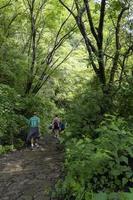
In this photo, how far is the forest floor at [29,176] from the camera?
23.6ft

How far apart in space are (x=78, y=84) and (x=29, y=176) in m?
22.3

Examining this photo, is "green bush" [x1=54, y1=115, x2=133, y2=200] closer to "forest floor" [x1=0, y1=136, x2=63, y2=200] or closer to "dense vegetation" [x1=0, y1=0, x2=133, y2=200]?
A: "dense vegetation" [x1=0, y1=0, x2=133, y2=200]

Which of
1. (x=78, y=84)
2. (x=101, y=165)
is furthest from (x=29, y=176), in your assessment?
(x=78, y=84)

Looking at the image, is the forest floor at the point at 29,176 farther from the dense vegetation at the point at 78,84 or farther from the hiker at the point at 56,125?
the hiker at the point at 56,125

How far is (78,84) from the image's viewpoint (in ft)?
100

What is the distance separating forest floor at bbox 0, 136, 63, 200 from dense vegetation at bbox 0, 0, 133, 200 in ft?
1.87

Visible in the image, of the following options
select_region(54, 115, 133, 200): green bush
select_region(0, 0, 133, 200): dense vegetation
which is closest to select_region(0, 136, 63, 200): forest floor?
select_region(0, 0, 133, 200): dense vegetation

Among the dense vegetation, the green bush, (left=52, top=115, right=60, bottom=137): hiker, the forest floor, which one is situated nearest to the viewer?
the green bush

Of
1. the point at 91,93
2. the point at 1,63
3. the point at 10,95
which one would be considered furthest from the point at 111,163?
the point at 1,63

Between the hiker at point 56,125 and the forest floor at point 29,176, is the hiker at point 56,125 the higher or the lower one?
the higher one

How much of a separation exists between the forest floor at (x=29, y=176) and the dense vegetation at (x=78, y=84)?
0.57m

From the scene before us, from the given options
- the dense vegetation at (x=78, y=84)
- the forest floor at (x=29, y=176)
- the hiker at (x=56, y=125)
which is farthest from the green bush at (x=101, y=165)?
the hiker at (x=56, y=125)

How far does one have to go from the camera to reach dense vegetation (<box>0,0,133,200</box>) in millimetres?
5652

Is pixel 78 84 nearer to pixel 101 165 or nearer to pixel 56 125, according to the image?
pixel 56 125
